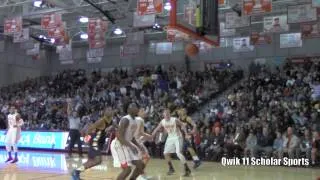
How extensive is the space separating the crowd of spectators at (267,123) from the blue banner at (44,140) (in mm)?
6421

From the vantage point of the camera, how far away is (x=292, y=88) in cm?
2283

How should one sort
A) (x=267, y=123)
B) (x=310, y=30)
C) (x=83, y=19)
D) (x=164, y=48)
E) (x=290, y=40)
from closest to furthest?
(x=267, y=123)
(x=310, y=30)
(x=290, y=40)
(x=83, y=19)
(x=164, y=48)

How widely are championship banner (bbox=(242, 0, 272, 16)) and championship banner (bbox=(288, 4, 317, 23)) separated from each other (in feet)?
7.24

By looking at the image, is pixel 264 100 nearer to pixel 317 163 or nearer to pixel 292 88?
pixel 292 88

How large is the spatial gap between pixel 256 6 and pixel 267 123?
426cm

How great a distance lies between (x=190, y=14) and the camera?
1308 cm

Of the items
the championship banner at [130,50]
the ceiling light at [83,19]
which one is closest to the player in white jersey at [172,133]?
the championship banner at [130,50]

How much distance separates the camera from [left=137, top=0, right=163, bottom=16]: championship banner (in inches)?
737

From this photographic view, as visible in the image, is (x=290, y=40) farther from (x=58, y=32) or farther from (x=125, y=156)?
(x=125, y=156)

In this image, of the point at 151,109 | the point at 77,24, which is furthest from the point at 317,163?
the point at 77,24

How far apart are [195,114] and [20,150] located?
8.37m

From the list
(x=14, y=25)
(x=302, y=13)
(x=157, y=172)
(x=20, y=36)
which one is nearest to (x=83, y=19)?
(x=20, y=36)

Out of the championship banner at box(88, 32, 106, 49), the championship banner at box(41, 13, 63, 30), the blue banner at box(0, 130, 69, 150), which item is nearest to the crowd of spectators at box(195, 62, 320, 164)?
the blue banner at box(0, 130, 69, 150)

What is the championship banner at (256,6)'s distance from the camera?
59.2ft
